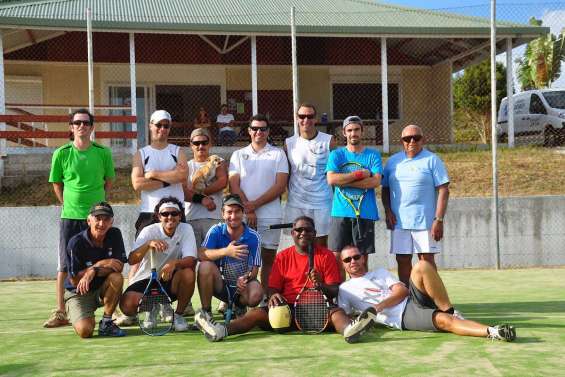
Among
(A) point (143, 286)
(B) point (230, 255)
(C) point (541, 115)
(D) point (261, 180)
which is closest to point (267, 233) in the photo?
(D) point (261, 180)

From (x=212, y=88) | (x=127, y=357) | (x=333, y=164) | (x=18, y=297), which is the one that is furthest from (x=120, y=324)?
(x=212, y=88)

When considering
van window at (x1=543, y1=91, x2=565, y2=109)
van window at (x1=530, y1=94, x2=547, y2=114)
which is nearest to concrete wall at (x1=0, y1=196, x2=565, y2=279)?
van window at (x1=543, y1=91, x2=565, y2=109)

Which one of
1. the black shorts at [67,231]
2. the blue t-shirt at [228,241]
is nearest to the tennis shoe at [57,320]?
the black shorts at [67,231]

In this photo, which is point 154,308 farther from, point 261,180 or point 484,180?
point 484,180

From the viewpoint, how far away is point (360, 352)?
5742 mm

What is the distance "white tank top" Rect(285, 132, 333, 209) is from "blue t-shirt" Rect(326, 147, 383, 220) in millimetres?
170

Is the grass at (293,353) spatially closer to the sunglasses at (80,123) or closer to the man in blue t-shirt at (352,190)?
the man in blue t-shirt at (352,190)

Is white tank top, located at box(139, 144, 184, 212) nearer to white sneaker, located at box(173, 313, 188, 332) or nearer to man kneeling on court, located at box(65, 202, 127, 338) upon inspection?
man kneeling on court, located at box(65, 202, 127, 338)

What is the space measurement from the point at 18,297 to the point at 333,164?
16.5 feet

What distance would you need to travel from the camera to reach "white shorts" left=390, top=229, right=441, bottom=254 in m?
7.22

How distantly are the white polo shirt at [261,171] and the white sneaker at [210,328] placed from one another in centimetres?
147

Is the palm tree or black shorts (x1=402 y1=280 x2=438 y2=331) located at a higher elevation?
the palm tree

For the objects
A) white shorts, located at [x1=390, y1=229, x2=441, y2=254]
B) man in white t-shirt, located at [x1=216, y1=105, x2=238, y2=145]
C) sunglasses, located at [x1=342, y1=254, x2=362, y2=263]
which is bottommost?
sunglasses, located at [x1=342, y1=254, x2=362, y2=263]

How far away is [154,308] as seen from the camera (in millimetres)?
6824
